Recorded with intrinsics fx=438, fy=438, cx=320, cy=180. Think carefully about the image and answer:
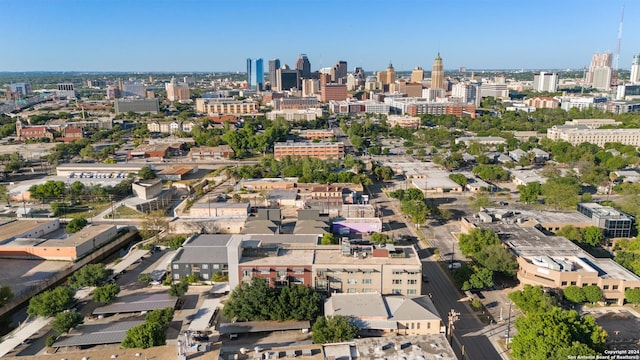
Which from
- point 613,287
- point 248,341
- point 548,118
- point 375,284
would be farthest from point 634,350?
point 548,118

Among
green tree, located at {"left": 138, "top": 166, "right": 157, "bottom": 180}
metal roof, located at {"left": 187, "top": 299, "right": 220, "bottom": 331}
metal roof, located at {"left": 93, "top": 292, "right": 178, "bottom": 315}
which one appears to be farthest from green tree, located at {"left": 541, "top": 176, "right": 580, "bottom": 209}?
green tree, located at {"left": 138, "top": 166, "right": 157, "bottom": 180}

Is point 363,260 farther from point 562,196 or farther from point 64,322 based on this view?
point 562,196

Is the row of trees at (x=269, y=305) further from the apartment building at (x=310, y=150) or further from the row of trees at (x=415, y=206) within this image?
the apartment building at (x=310, y=150)

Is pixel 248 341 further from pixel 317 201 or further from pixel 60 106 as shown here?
pixel 60 106

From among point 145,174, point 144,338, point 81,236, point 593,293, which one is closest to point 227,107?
point 145,174

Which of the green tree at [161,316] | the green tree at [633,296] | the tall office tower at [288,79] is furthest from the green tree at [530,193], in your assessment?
the tall office tower at [288,79]

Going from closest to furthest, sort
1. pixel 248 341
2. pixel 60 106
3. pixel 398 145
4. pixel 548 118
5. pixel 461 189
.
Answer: pixel 248 341 → pixel 461 189 → pixel 398 145 → pixel 548 118 → pixel 60 106
